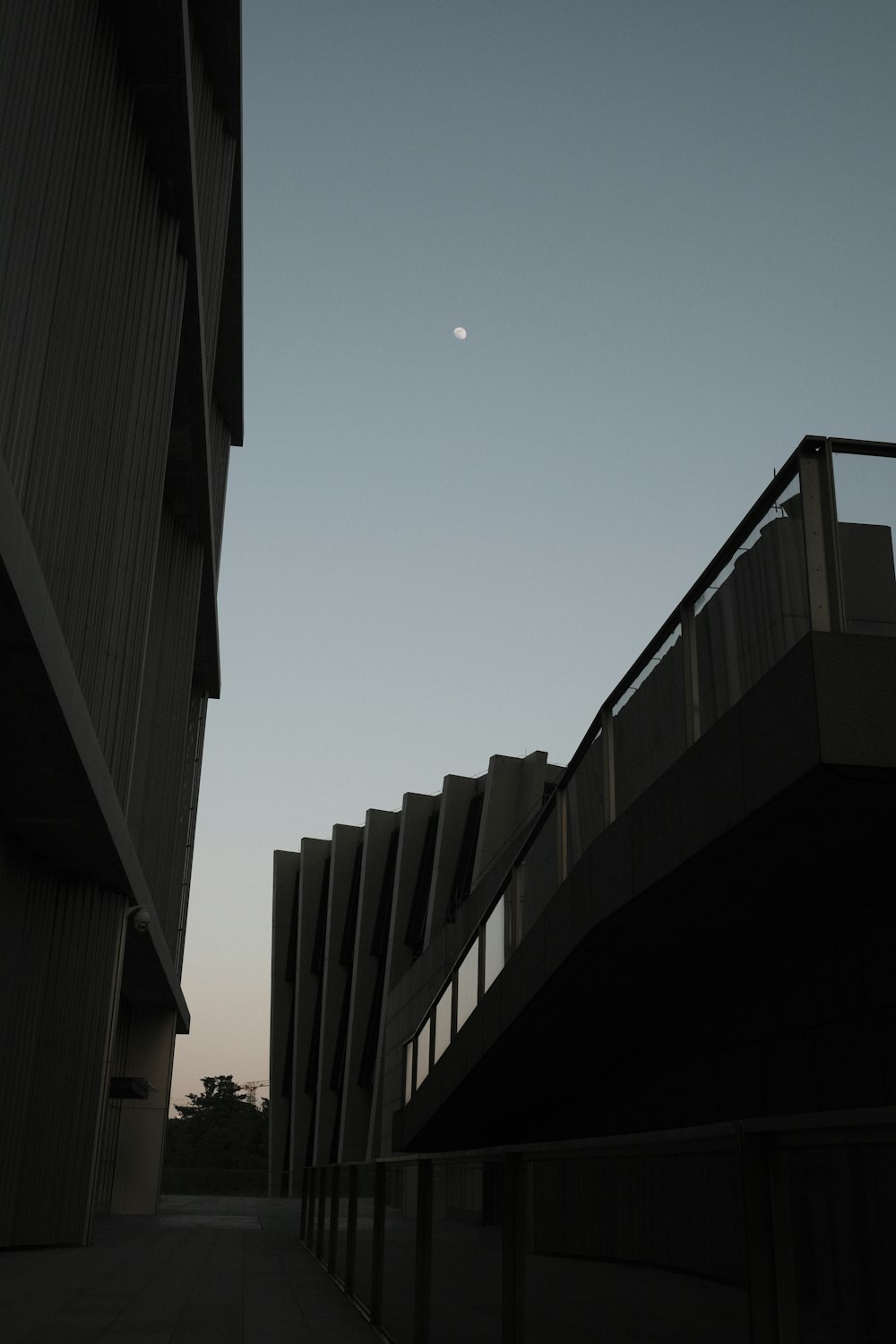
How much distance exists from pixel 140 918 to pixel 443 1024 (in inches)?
257

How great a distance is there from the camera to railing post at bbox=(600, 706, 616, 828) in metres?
9.96

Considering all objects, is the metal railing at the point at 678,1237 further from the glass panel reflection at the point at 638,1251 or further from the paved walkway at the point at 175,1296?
the paved walkway at the point at 175,1296

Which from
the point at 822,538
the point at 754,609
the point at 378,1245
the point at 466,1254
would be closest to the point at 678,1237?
the point at 466,1254

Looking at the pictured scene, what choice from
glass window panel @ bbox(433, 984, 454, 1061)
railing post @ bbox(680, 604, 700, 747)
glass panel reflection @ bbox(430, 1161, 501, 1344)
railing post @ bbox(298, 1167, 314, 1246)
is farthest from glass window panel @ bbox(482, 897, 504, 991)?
glass panel reflection @ bbox(430, 1161, 501, 1344)

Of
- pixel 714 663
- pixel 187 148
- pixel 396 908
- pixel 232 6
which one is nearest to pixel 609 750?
pixel 714 663

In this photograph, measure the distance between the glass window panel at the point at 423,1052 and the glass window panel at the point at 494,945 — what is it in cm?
415

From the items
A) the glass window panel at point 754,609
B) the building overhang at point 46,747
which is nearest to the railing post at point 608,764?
the glass window panel at point 754,609

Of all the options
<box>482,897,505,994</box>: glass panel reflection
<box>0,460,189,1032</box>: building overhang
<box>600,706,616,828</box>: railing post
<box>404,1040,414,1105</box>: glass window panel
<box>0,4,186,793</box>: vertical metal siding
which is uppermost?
<box>0,4,186,793</box>: vertical metal siding

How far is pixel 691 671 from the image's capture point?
27.3 feet

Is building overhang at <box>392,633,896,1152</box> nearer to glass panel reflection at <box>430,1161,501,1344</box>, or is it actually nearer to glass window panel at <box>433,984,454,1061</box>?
glass window panel at <box>433,984,454,1061</box>

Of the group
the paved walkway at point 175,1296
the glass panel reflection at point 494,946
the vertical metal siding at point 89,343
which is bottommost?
the paved walkway at point 175,1296

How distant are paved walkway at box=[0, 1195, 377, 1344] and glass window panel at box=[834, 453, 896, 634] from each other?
5.85 meters

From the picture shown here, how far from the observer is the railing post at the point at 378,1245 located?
8.61m

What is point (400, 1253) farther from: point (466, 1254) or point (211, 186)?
point (211, 186)
